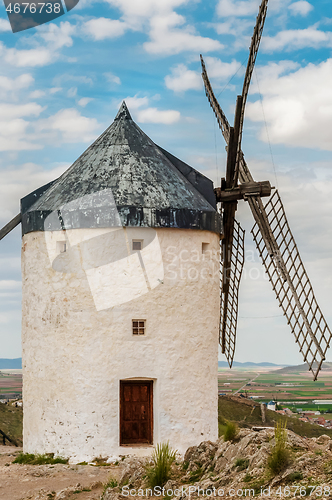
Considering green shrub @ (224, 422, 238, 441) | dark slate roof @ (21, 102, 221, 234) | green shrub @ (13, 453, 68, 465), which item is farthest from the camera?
dark slate roof @ (21, 102, 221, 234)

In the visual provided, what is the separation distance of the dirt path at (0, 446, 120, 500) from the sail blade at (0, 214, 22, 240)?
578 centimetres

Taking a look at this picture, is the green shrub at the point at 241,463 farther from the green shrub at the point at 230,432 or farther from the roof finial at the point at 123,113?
the roof finial at the point at 123,113

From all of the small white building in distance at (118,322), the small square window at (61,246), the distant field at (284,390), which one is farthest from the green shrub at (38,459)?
the distant field at (284,390)

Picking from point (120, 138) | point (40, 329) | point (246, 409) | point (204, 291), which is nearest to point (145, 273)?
point (204, 291)

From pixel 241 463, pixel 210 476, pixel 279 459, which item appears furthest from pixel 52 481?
pixel 279 459

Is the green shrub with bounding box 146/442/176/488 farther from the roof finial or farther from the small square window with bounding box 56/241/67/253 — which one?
the roof finial

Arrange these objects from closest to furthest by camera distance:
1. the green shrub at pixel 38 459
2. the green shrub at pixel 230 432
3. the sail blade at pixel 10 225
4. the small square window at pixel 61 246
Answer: the green shrub at pixel 230 432 → the green shrub at pixel 38 459 → the small square window at pixel 61 246 → the sail blade at pixel 10 225

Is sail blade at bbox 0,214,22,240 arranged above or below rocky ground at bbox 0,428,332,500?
above

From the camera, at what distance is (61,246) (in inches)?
596

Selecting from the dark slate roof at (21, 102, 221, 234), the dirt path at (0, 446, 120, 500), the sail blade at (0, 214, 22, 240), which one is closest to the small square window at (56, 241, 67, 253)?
the dark slate roof at (21, 102, 221, 234)

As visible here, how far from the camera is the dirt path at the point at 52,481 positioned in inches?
471

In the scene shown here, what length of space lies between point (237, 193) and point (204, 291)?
325 centimetres

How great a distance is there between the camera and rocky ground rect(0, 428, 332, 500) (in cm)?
960

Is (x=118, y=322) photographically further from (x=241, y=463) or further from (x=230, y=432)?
(x=241, y=463)
